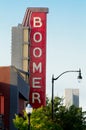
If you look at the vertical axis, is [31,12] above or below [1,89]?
above

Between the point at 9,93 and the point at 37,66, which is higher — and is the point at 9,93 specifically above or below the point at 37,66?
above

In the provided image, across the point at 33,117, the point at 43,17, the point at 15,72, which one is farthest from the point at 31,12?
the point at 33,117

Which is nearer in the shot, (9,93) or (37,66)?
(9,93)

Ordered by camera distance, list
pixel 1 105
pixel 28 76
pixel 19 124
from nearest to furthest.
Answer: pixel 19 124 < pixel 1 105 < pixel 28 76

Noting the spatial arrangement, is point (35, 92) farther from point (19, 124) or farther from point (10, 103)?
point (19, 124)

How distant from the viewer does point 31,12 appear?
9812cm

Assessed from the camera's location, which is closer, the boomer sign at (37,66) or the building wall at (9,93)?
the building wall at (9,93)

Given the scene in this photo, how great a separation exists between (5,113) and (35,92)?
2619cm

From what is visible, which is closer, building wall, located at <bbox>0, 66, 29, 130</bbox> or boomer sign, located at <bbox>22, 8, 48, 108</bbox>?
building wall, located at <bbox>0, 66, 29, 130</bbox>

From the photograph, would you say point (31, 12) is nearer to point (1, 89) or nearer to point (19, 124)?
point (1, 89)

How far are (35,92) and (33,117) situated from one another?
37631mm

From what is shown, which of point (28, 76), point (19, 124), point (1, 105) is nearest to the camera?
point (19, 124)

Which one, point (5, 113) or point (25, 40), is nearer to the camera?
point (5, 113)

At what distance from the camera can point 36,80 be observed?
9438 centimetres
